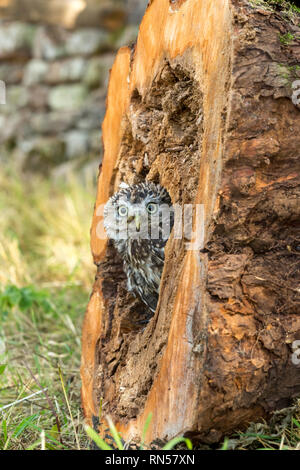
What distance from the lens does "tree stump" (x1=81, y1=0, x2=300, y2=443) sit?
1.28 meters

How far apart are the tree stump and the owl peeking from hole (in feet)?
1.28

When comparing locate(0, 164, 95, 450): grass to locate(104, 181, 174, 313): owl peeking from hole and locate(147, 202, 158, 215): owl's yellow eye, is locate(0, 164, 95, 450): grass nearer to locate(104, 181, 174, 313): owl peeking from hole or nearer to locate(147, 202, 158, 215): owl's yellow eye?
locate(104, 181, 174, 313): owl peeking from hole

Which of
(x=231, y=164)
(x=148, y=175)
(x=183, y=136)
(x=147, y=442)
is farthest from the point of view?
(x=148, y=175)

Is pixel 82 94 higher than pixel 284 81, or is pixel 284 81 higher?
pixel 82 94

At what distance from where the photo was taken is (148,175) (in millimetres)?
1841

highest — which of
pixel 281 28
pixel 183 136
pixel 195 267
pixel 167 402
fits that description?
pixel 281 28

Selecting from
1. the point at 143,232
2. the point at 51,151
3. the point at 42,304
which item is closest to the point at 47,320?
the point at 42,304

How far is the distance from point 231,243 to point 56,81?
5.43 m

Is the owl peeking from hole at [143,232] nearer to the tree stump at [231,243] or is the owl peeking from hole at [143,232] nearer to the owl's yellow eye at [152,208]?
the owl's yellow eye at [152,208]

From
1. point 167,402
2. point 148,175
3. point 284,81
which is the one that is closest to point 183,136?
point 148,175

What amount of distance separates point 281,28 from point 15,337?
7.63ft

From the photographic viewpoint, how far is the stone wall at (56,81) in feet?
19.0

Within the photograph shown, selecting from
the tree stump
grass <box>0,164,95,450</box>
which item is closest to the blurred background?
grass <box>0,164,95,450</box>

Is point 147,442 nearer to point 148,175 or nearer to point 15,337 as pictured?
point 148,175
